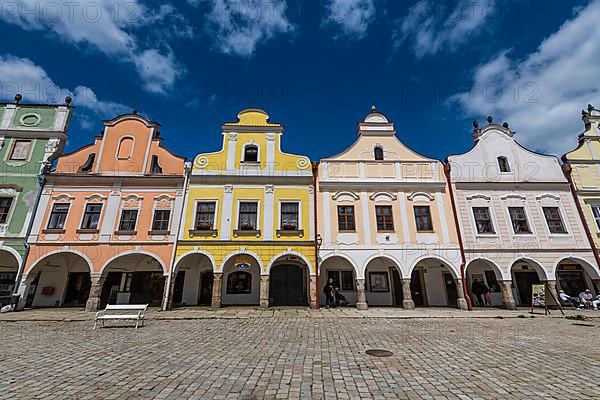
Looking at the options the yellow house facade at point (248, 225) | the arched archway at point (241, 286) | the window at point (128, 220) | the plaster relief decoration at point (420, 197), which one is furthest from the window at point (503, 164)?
the window at point (128, 220)

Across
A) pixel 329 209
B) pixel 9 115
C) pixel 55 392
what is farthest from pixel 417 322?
pixel 9 115

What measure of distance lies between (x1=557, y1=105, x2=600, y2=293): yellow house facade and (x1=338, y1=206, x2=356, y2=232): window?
1316 cm

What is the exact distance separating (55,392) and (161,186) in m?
14.0

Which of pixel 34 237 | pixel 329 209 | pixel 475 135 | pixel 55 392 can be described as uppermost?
pixel 475 135

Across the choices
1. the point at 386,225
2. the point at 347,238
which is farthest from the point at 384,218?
the point at 347,238

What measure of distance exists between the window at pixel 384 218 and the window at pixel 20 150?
71.7ft

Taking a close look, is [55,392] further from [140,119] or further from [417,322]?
[140,119]

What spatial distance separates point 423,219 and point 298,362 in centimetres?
1338

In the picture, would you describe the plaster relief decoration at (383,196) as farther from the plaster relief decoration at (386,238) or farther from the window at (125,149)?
the window at (125,149)

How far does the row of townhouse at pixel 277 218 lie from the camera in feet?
51.9

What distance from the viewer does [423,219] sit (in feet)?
55.3

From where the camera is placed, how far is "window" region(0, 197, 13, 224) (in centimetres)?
1590

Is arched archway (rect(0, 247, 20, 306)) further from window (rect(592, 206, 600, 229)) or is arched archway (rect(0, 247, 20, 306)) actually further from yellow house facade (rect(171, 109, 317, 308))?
window (rect(592, 206, 600, 229))

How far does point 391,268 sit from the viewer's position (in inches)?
712
